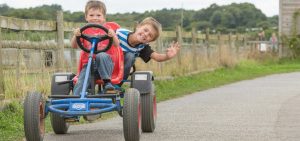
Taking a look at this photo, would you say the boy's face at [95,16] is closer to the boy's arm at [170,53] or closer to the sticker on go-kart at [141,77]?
the sticker on go-kart at [141,77]

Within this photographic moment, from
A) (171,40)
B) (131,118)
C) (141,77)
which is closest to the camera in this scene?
(131,118)

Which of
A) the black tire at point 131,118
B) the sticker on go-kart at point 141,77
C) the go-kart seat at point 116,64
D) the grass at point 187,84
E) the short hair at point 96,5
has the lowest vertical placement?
the grass at point 187,84

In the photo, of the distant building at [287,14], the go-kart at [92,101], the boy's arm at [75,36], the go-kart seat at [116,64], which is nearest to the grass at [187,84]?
the go-kart at [92,101]

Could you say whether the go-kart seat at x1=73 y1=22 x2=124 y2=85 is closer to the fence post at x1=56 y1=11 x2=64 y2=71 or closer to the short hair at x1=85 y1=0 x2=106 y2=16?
the short hair at x1=85 y1=0 x2=106 y2=16

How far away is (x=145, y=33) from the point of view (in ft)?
29.7

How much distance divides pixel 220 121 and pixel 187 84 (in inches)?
344

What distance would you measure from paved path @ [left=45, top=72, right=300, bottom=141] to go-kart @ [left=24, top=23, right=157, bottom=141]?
1.16 ft

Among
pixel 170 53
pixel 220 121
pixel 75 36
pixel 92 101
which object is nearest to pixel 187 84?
pixel 220 121

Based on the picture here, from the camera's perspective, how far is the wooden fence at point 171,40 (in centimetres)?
1146

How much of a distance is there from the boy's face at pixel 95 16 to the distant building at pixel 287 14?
30.6m

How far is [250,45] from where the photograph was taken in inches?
1347

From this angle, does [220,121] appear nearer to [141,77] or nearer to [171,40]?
[141,77]

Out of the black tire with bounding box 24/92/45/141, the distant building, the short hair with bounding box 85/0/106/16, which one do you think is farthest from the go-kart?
the distant building

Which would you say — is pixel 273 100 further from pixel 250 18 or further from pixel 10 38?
pixel 250 18
